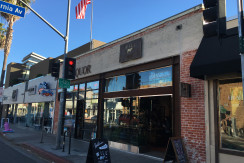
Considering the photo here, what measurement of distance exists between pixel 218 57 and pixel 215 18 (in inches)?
81.7

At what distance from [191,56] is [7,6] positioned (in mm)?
7997

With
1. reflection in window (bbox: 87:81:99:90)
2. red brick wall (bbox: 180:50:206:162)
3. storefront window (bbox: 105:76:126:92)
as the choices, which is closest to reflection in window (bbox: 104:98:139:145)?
storefront window (bbox: 105:76:126:92)

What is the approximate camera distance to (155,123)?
1107 cm

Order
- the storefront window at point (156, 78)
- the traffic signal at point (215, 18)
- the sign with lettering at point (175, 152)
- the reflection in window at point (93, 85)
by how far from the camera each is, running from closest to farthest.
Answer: the traffic signal at point (215, 18)
the sign with lettering at point (175, 152)
the storefront window at point (156, 78)
the reflection in window at point (93, 85)

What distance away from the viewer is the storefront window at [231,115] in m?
6.04

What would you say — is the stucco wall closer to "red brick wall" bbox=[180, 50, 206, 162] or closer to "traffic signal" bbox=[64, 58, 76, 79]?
"red brick wall" bbox=[180, 50, 206, 162]

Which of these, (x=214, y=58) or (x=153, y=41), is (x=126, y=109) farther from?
(x=214, y=58)

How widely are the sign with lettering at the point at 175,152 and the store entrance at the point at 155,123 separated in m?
1.69

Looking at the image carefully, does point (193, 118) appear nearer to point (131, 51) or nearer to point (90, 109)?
point (131, 51)

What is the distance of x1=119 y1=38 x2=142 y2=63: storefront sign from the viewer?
950cm

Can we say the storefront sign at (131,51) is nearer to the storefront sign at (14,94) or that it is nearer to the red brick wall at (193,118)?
the red brick wall at (193,118)

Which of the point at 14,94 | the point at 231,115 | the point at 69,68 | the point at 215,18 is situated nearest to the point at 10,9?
the point at 69,68

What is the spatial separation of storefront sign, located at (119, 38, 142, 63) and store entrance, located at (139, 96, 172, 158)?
2062 mm

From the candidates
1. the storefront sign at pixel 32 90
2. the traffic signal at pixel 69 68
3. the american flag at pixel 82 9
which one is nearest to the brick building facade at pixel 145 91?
the traffic signal at pixel 69 68
